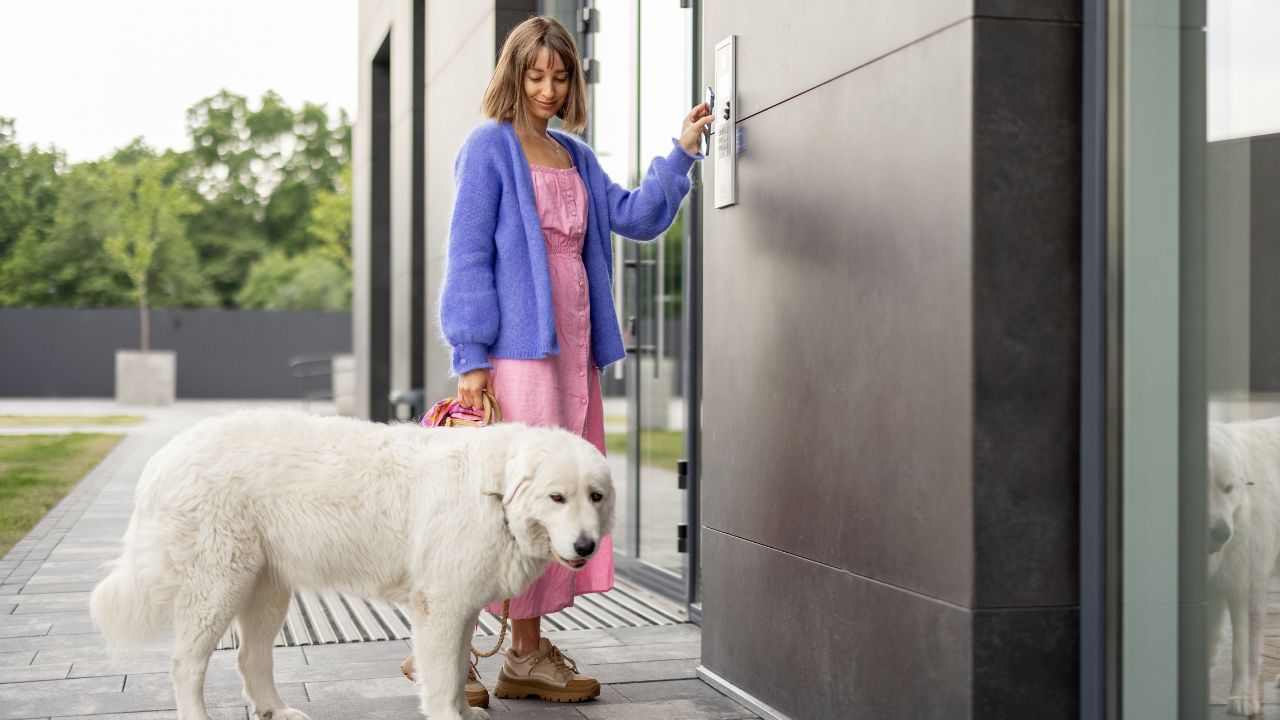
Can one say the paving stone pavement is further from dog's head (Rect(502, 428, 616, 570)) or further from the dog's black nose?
the dog's black nose

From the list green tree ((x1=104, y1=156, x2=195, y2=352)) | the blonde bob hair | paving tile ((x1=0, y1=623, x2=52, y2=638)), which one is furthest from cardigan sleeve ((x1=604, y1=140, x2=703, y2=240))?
green tree ((x1=104, y1=156, x2=195, y2=352))

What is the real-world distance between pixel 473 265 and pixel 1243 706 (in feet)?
8.01

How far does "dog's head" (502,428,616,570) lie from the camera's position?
9.62 ft

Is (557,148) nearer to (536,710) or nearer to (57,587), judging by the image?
(536,710)

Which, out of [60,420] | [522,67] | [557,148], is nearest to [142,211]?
[60,420]

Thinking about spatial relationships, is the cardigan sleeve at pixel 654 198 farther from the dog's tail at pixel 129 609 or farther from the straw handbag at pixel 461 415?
the dog's tail at pixel 129 609

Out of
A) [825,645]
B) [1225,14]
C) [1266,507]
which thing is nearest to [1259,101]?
[1225,14]

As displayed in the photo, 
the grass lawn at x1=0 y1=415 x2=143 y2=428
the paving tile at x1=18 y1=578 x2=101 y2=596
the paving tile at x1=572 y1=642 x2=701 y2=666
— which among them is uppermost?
the grass lawn at x1=0 y1=415 x2=143 y2=428

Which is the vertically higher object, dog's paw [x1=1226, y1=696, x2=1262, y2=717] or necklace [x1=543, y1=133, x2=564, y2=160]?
necklace [x1=543, y1=133, x2=564, y2=160]

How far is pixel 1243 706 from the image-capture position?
2.29 meters

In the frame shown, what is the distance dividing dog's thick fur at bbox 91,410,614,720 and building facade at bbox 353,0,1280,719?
2.36 feet

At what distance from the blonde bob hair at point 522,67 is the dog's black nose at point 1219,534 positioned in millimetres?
2345

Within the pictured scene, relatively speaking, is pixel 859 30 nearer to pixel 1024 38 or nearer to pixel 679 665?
pixel 1024 38

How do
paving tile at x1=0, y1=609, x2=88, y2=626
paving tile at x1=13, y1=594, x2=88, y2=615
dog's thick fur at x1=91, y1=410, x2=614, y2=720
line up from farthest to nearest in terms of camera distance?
paving tile at x1=13, y1=594, x2=88, y2=615 < paving tile at x1=0, y1=609, x2=88, y2=626 < dog's thick fur at x1=91, y1=410, x2=614, y2=720
